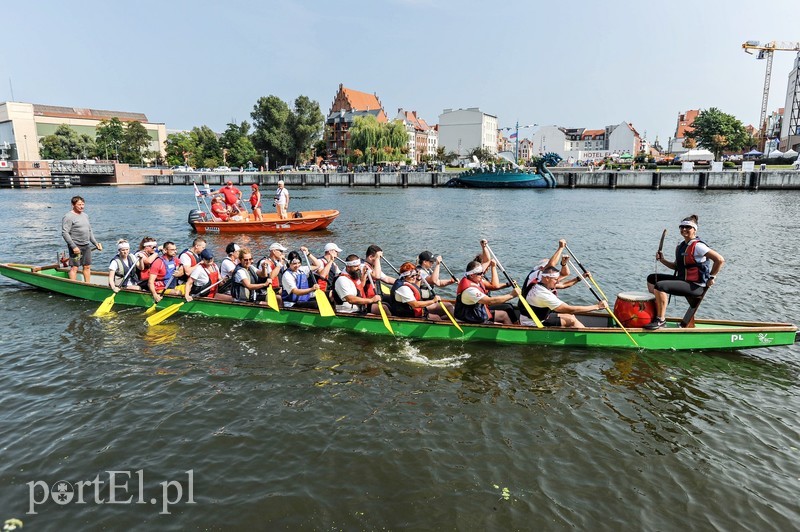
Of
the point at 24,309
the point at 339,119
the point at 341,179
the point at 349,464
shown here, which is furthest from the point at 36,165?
the point at 349,464

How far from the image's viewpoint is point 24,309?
44.9ft

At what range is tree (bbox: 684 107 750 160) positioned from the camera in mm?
90688

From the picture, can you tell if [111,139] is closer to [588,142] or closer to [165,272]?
[165,272]

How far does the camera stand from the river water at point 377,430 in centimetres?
594

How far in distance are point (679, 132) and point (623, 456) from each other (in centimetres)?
17886

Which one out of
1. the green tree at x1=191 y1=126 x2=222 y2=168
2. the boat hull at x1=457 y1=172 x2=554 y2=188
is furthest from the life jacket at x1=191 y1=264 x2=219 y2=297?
A: the green tree at x1=191 y1=126 x2=222 y2=168

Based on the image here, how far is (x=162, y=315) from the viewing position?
1187 centimetres

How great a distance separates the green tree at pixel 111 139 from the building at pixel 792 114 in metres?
149

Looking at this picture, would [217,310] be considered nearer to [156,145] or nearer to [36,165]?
[36,165]

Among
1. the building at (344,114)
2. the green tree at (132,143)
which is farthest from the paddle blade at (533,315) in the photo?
the green tree at (132,143)

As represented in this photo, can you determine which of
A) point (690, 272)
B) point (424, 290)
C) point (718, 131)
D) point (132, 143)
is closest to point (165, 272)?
point (424, 290)

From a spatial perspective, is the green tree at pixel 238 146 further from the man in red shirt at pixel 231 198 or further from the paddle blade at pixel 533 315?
the paddle blade at pixel 533 315

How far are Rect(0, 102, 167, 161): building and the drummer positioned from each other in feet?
450

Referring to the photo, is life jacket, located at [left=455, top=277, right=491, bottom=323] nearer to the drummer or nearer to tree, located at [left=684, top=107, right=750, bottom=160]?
the drummer
